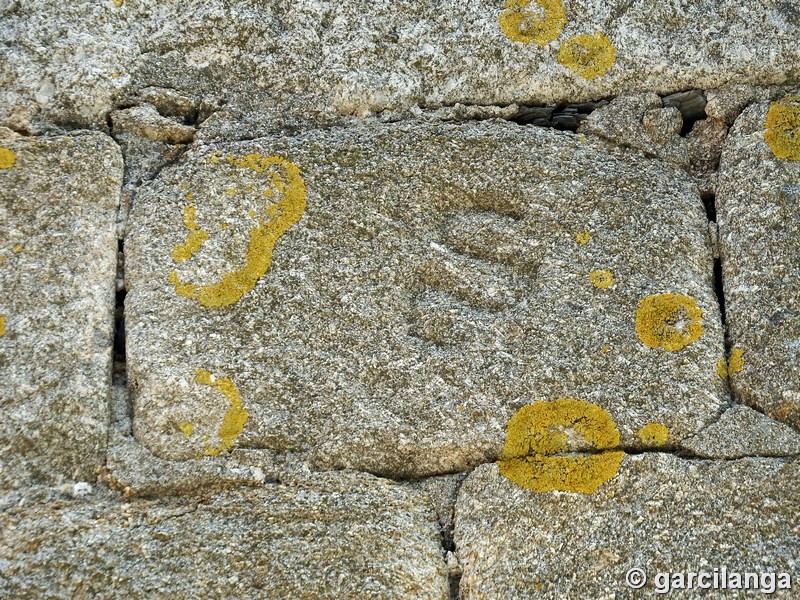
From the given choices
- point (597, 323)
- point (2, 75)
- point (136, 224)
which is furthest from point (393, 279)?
point (2, 75)

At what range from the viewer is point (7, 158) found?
2414 mm

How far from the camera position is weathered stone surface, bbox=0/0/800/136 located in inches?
106

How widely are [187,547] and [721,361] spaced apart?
5.10 ft

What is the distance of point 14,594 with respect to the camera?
1.91 meters

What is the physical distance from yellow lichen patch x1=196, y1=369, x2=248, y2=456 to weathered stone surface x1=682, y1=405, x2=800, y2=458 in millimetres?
1225

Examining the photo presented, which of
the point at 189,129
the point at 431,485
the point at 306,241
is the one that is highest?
the point at 189,129

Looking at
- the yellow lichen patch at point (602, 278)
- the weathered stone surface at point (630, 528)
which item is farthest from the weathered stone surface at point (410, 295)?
the weathered stone surface at point (630, 528)

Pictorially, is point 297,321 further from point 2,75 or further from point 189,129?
point 2,75

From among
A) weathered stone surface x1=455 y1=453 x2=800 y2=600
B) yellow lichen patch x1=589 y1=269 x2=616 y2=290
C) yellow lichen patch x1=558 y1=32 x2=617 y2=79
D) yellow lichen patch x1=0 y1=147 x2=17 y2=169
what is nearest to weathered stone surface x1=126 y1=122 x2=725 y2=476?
yellow lichen patch x1=589 y1=269 x2=616 y2=290

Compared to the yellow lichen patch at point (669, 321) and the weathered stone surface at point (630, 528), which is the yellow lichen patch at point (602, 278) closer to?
the yellow lichen patch at point (669, 321)

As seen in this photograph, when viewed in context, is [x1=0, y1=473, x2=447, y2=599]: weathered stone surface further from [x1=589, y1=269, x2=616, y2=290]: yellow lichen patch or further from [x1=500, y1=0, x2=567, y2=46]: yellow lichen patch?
[x1=500, y1=0, x2=567, y2=46]: yellow lichen patch

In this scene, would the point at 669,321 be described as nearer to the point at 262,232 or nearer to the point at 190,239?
the point at 262,232

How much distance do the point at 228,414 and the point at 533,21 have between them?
1668mm

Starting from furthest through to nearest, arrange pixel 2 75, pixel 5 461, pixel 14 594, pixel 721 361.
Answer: pixel 2 75 < pixel 721 361 < pixel 5 461 < pixel 14 594
